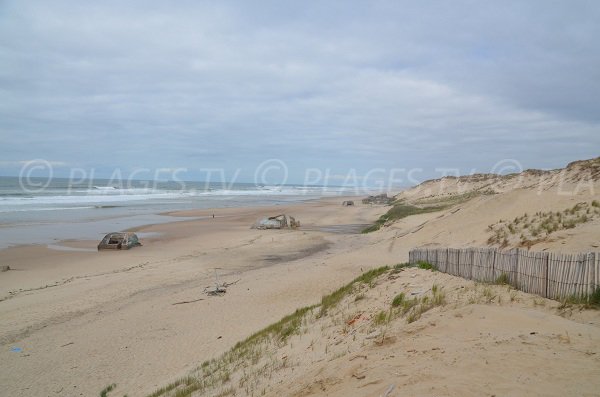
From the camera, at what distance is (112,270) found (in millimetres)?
19031

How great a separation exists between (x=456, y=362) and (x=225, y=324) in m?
7.90

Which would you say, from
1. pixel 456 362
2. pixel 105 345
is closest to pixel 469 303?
pixel 456 362

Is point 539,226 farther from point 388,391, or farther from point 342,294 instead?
point 388,391

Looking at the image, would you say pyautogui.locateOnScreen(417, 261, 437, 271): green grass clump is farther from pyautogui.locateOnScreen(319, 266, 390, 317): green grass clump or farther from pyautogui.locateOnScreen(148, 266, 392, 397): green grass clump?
pyautogui.locateOnScreen(148, 266, 392, 397): green grass clump

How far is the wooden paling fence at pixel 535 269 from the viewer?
6.23 m

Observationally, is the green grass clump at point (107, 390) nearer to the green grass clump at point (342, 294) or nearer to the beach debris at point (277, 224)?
the green grass clump at point (342, 294)

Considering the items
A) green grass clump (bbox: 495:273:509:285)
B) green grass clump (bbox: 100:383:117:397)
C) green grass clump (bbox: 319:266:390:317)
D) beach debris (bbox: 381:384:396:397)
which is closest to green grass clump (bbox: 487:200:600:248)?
green grass clump (bbox: 495:273:509:285)

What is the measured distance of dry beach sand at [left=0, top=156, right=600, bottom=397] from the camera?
15.6ft

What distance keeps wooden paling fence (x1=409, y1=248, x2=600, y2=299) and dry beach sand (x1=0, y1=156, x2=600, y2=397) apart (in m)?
0.26

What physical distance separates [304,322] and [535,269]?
461cm

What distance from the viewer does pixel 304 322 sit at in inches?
375

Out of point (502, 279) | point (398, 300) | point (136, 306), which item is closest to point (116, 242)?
point (136, 306)

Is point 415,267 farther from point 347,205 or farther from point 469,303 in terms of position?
point 347,205

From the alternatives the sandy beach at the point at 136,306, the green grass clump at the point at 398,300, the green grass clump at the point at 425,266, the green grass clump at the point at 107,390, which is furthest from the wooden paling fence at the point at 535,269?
the green grass clump at the point at 107,390
